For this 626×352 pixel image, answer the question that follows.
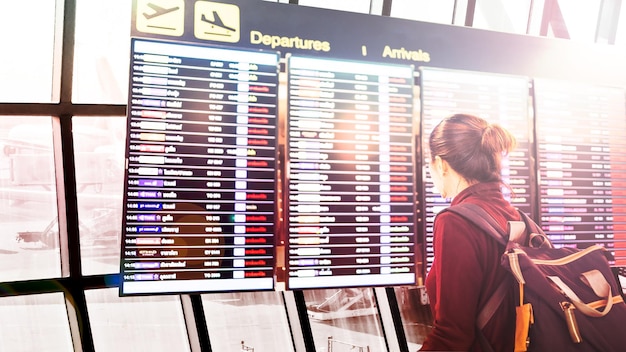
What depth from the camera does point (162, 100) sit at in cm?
247

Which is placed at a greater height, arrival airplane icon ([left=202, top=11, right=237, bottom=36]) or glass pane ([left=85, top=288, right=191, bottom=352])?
arrival airplane icon ([left=202, top=11, right=237, bottom=36])

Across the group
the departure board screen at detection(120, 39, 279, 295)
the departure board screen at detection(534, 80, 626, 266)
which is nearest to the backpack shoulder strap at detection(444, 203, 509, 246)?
the departure board screen at detection(534, 80, 626, 266)

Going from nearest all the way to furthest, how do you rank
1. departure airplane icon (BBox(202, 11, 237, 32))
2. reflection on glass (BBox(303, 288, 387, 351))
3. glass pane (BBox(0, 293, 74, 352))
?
departure airplane icon (BBox(202, 11, 237, 32))
glass pane (BBox(0, 293, 74, 352))
reflection on glass (BBox(303, 288, 387, 351))

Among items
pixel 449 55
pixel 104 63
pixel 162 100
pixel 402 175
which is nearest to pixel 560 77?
pixel 449 55

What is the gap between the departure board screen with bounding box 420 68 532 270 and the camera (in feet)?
9.27

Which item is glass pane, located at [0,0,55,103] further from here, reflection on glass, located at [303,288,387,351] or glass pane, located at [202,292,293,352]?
reflection on glass, located at [303,288,387,351]

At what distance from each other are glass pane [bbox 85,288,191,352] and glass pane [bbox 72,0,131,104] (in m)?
1.30

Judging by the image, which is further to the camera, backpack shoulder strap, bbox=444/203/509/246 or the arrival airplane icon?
backpack shoulder strap, bbox=444/203/509/246

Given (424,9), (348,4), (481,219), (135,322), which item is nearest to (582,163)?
(481,219)

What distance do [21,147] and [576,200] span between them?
346 centimetres

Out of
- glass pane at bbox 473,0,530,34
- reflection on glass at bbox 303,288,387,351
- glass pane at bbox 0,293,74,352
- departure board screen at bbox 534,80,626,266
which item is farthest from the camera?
glass pane at bbox 473,0,530,34

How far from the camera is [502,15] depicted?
4.19 metres

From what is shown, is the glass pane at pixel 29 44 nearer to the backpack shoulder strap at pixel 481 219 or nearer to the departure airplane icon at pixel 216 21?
the departure airplane icon at pixel 216 21

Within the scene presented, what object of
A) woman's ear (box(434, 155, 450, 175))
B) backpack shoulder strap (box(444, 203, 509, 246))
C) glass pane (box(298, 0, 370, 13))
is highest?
glass pane (box(298, 0, 370, 13))
